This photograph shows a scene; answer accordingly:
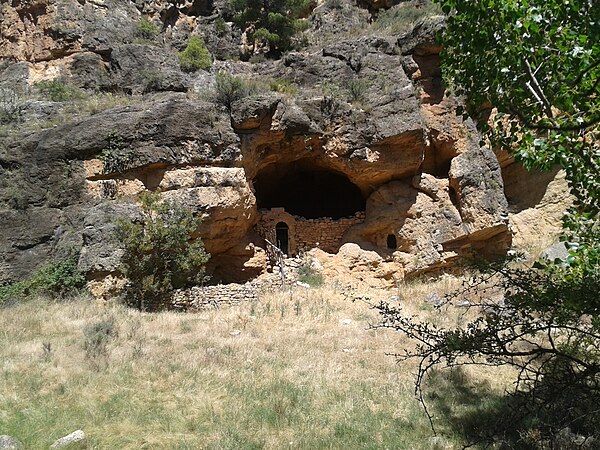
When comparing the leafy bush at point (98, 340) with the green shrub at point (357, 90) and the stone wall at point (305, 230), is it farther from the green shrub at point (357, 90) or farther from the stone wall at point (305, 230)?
the green shrub at point (357, 90)

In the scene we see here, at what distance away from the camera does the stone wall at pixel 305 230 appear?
51.2ft

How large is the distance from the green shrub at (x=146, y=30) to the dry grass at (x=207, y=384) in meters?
14.9

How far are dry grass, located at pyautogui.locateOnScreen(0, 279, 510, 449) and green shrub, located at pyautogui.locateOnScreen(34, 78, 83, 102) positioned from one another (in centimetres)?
936

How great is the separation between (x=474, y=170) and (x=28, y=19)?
741 inches

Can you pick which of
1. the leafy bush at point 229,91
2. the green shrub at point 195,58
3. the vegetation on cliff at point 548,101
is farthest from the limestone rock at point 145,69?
the vegetation on cliff at point 548,101

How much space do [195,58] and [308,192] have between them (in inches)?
289

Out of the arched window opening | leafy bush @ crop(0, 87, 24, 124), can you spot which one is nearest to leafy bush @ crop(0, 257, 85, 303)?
leafy bush @ crop(0, 87, 24, 124)

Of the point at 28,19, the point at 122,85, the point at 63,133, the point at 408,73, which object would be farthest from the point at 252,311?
the point at 28,19

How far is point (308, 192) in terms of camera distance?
1950cm

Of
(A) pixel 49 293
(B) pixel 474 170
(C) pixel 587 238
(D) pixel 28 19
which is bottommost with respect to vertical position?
(A) pixel 49 293

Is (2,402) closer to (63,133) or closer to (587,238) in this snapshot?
(587,238)

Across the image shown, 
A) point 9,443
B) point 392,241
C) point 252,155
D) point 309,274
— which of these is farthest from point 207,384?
point 392,241

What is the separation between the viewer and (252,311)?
11125 millimetres

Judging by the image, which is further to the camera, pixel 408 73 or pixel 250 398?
pixel 408 73
